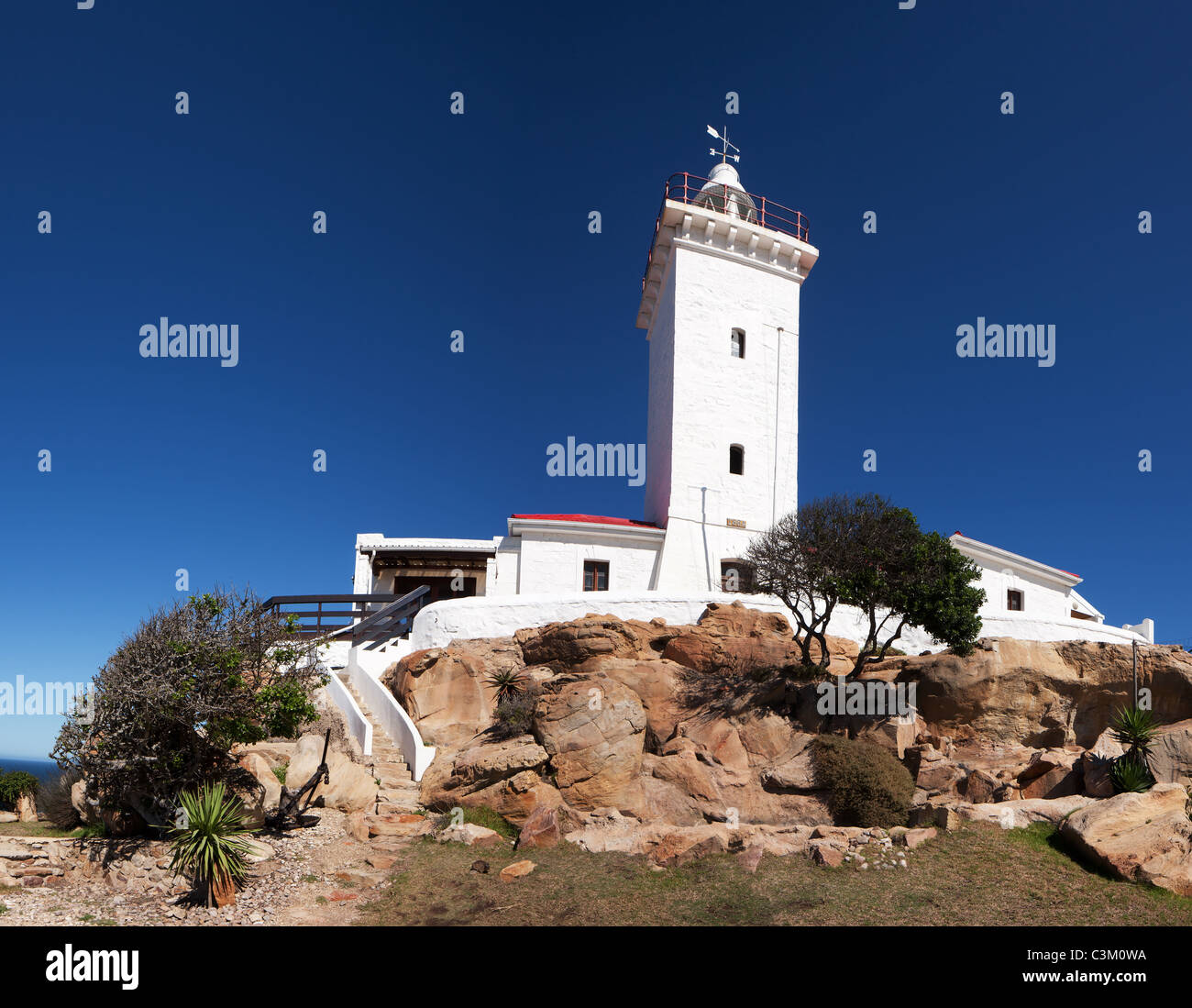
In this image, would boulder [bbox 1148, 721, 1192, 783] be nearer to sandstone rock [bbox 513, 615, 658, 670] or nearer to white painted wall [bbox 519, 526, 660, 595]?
sandstone rock [bbox 513, 615, 658, 670]

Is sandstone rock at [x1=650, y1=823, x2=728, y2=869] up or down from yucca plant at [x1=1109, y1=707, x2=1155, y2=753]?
down

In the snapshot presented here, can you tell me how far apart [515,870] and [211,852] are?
4.50 metres

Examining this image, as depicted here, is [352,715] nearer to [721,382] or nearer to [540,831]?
[540,831]

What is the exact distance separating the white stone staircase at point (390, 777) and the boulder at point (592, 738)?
9.34 ft

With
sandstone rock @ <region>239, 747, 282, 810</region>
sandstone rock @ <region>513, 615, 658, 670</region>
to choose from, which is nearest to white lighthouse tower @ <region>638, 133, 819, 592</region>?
sandstone rock @ <region>513, 615, 658, 670</region>

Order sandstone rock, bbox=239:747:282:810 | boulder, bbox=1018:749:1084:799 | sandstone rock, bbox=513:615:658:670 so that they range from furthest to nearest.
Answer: sandstone rock, bbox=513:615:658:670, boulder, bbox=1018:749:1084:799, sandstone rock, bbox=239:747:282:810

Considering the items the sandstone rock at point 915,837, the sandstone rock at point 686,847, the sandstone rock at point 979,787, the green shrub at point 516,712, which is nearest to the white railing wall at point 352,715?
the green shrub at point 516,712

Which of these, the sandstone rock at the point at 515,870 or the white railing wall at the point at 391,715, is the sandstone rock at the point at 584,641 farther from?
the sandstone rock at the point at 515,870

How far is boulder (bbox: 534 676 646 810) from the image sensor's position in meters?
15.3

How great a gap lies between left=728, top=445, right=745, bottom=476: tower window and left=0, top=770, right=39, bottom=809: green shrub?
23.0 metres

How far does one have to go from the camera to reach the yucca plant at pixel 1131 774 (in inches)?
579

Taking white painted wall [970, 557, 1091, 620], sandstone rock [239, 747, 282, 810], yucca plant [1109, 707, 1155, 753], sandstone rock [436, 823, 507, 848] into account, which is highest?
white painted wall [970, 557, 1091, 620]
